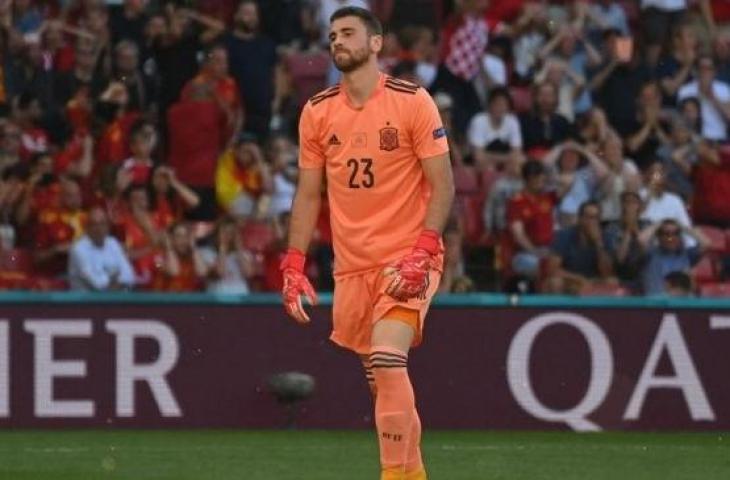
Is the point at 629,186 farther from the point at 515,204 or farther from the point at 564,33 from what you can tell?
the point at 564,33

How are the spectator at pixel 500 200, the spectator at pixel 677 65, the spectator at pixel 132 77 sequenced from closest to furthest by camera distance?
the spectator at pixel 500 200, the spectator at pixel 132 77, the spectator at pixel 677 65

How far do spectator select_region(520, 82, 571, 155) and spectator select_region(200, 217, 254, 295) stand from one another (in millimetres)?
3268

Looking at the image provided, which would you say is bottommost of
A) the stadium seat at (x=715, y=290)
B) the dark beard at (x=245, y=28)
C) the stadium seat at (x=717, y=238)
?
the stadium seat at (x=715, y=290)

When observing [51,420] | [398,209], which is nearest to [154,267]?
[51,420]

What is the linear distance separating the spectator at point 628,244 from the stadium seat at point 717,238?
34.7 inches

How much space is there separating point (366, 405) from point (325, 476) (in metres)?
3.08

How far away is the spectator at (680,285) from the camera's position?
49.9 feet

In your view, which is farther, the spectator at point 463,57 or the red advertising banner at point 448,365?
the spectator at point 463,57

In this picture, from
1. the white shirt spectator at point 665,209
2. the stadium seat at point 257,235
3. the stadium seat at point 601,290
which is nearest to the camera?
the stadium seat at point 601,290

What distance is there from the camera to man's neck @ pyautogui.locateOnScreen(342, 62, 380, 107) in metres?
8.91

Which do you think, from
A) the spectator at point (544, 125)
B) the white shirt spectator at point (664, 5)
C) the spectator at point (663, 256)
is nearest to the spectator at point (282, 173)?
the spectator at point (544, 125)

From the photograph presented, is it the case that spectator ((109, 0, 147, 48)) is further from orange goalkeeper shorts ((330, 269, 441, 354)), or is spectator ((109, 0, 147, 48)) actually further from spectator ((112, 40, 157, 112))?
orange goalkeeper shorts ((330, 269, 441, 354))

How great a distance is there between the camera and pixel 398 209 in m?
8.92

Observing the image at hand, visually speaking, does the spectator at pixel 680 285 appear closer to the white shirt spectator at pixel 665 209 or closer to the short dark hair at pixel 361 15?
the white shirt spectator at pixel 665 209
